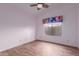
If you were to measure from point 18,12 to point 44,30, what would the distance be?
1659 millimetres

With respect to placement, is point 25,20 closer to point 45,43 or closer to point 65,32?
point 45,43

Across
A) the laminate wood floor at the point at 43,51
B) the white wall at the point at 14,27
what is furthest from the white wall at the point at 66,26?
the white wall at the point at 14,27

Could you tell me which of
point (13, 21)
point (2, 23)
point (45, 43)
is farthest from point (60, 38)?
point (2, 23)

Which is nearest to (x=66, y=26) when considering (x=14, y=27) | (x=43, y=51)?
(x=43, y=51)

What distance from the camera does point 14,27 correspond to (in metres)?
4.25

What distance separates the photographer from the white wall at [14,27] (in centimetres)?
370

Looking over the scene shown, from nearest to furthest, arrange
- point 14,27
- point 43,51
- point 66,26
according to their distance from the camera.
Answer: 1. point 43,51
2. point 14,27
3. point 66,26

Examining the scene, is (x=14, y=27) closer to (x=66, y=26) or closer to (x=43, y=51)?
(x=43, y=51)

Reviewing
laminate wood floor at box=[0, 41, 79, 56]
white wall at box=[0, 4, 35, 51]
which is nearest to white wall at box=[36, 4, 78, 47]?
laminate wood floor at box=[0, 41, 79, 56]

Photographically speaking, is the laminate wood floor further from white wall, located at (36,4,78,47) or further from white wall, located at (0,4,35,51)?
white wall, located at (0,4,35,51)

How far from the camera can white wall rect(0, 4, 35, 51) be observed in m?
3.70

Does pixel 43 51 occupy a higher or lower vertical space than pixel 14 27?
lower

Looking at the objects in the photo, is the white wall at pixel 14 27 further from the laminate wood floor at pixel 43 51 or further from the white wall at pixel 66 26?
the white wall at pixel 66 26

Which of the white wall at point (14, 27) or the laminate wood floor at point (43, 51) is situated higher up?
the white wall at point (14, 27)
